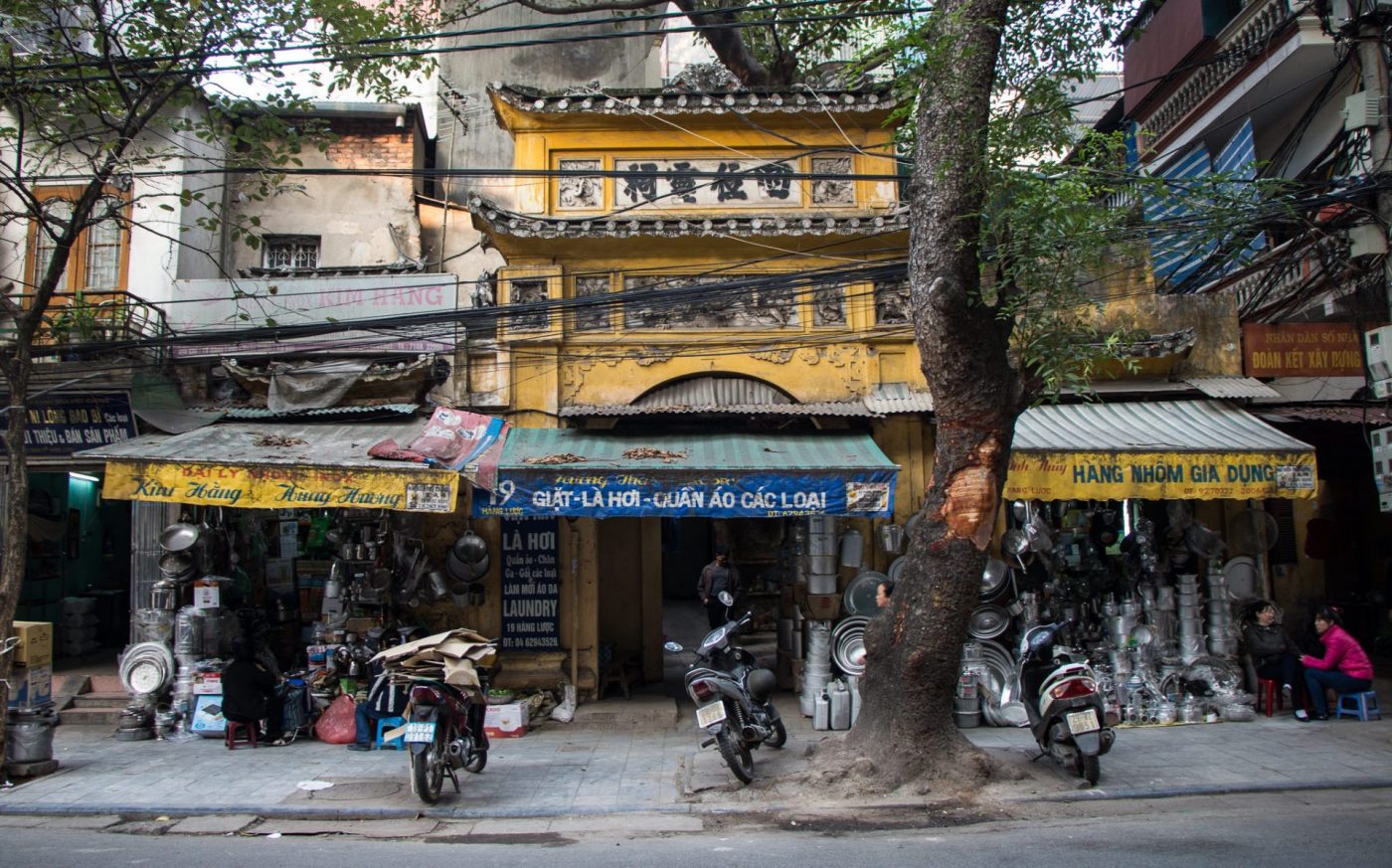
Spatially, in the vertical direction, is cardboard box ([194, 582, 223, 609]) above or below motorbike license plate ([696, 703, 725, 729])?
above

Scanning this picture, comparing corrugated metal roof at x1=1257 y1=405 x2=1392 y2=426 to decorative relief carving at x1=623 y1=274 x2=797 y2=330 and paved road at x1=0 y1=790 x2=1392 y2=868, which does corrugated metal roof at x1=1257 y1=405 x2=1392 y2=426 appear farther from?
decorative relief carving at x1=623 y1=274 x2=797 y2=330

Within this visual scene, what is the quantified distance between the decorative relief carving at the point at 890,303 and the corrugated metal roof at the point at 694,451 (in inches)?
60.2

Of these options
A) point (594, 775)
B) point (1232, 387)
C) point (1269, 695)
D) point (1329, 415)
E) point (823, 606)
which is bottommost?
point (594, 775)

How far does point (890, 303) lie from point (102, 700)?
1009cm

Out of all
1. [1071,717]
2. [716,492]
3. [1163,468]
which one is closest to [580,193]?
[716,492]

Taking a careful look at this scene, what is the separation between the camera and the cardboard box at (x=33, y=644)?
818 centimetres

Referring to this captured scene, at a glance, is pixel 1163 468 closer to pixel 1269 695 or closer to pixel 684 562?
pixel 1269 695

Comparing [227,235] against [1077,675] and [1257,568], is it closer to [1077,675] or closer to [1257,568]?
[1077,675]

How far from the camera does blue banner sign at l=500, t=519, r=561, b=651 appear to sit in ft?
35.5

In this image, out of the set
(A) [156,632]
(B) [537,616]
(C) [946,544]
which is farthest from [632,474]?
(A) [156,632]

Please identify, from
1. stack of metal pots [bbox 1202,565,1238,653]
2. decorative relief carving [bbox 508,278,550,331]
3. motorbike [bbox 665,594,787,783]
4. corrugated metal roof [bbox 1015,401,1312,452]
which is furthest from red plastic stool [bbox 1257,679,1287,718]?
decorative relief carving [bbox 508,278,550,331]

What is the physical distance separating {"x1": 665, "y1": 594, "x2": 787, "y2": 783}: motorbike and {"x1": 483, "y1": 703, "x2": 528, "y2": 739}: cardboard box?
2.37 metres

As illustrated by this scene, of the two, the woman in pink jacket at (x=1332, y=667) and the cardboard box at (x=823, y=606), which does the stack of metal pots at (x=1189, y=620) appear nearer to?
the woman in pink jacket at (x=1332, y=667)

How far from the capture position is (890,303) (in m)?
11.1
